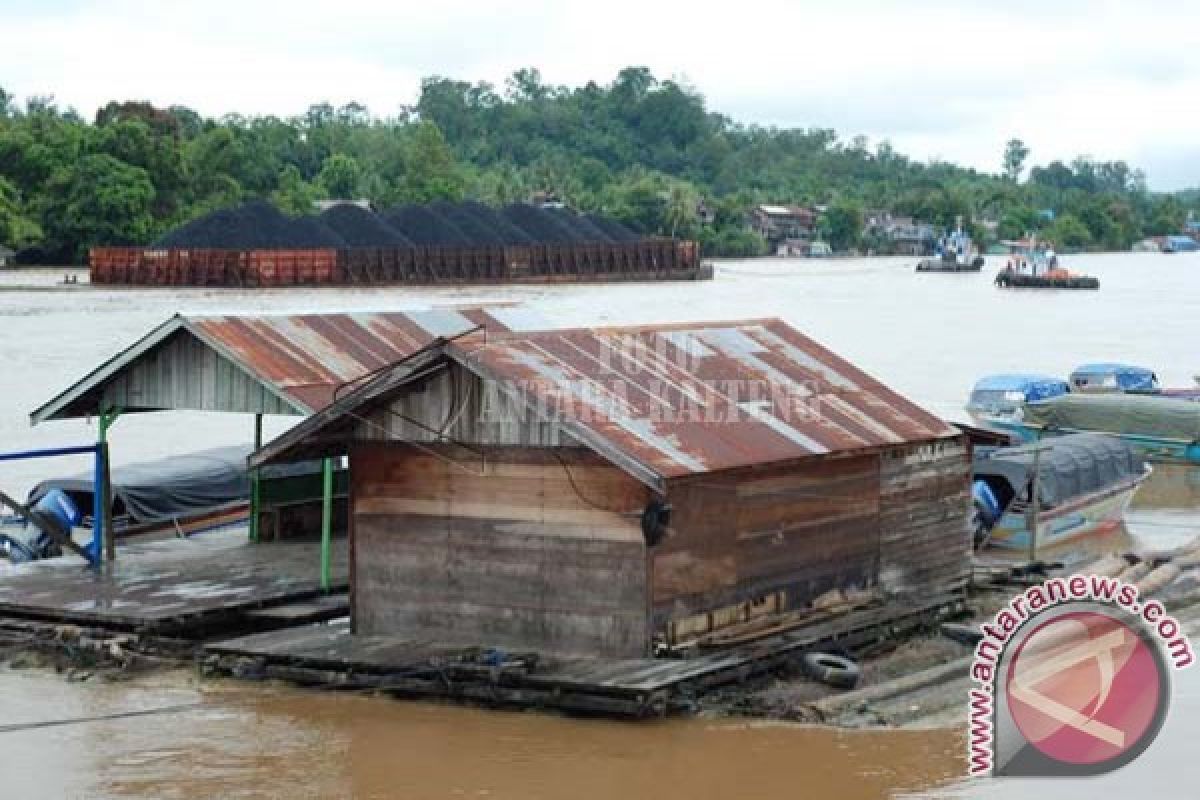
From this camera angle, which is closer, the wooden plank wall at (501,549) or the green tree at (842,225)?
the wooden plank wall at (501,549)

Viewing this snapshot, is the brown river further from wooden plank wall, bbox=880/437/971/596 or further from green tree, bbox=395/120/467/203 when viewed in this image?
green tree, bbox=395/120/467/203

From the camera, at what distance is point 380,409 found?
16969 millimetres

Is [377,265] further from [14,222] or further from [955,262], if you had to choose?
[955,262]

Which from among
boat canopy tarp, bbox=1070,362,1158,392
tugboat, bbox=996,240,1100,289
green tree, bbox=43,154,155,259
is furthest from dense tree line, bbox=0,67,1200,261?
boat canopy tarp, bbox=1070,362,1158,392

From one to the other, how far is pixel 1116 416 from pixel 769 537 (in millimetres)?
18286

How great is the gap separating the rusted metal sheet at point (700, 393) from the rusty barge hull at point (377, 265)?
6167 cm

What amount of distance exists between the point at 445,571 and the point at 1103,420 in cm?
1962

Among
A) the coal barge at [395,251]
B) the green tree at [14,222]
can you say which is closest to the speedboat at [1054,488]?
the coal barge at [395,251]

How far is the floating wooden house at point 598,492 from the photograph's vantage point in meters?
15.9

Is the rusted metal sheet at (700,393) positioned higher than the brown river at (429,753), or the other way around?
the rusted metal sheet at (700,393)

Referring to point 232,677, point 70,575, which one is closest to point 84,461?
point 70,575

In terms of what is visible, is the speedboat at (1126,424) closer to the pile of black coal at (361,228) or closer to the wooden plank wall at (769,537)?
the wooden plank wall at (769,537)

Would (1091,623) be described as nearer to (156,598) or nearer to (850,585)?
(850,585)

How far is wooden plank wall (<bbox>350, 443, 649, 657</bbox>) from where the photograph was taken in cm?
1588
